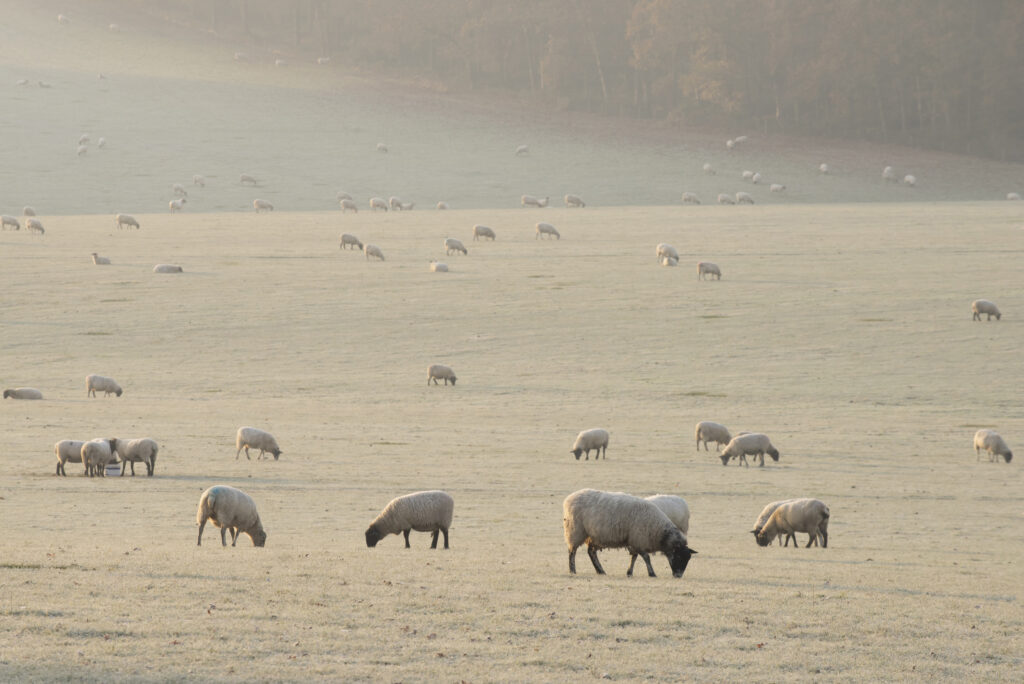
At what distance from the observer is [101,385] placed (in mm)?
34219

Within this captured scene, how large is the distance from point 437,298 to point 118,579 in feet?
121

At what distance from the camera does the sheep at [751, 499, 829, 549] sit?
1947 centimetres

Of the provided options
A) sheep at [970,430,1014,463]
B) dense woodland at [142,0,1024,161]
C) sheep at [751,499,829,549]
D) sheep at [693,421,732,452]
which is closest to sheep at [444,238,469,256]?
sheep at [693,421,732,452]

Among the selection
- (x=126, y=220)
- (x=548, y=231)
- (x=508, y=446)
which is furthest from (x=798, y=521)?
(x=126, y=220)

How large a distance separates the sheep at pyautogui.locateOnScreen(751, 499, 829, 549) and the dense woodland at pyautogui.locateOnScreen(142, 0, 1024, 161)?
104998mm

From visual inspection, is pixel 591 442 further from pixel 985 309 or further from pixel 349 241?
pixel 349 241

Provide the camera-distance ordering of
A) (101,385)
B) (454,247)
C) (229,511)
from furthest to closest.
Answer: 1. (454,247)
2. (101,385)
3. (229,511)

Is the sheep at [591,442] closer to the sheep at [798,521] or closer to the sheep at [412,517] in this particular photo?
the sheep at [798,521]

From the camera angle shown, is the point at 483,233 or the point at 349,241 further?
the point at 483,233

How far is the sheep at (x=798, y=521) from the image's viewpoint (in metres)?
19.5

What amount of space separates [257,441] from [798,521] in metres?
12.1

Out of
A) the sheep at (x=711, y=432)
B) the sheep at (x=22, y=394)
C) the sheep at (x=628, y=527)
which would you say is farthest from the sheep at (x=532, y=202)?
the sheep at (x=628, y=527)

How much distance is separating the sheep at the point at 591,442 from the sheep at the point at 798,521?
7347mm

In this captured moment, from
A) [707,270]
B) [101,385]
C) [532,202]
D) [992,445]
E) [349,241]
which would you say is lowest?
[992,445]
